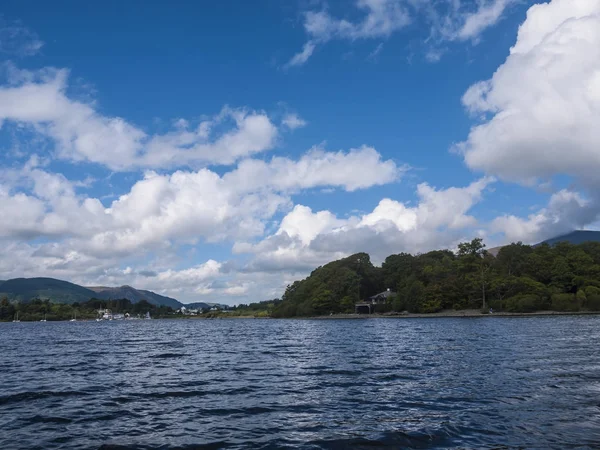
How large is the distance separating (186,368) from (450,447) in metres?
22.7

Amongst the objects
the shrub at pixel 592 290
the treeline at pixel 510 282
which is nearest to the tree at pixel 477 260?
the treeline at pixel 510 282

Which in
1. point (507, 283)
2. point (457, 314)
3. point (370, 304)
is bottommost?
point (457, 314)

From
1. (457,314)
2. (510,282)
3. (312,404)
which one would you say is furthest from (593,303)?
(312,404)

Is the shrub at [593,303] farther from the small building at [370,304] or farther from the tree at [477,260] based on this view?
the small building at [370,304]

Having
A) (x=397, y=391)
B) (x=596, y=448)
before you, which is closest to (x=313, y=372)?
(x=397, y=391)

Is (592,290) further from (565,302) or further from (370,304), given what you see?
(370,304)

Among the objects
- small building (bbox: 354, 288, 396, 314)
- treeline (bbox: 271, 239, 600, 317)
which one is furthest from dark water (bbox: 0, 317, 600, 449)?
small building (bbox: 354, 288, 396, 314)

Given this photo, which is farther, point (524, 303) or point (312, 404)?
point (524, 303)

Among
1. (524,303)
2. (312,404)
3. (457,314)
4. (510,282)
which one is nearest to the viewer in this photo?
(312,404)

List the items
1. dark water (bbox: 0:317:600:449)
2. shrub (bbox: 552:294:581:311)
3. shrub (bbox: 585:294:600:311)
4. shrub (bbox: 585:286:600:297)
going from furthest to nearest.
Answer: shrub (bbox: 585:286:600:297) < shrub (bbox: 552:294:581:311) < shrub (bbox: 585:294:600:311) < dark water (bbox: 0:317:600:449)

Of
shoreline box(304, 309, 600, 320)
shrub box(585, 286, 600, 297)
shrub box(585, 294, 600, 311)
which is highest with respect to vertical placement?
shrub box(585, 286, 600, 297)

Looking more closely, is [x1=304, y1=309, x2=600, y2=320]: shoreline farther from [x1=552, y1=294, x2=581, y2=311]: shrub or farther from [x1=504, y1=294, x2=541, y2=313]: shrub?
[x1=552, y1=294, x2=581, y2=311]: shrub

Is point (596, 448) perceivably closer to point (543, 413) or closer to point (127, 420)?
point (543, 413)

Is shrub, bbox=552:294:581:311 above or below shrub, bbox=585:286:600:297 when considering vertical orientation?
below
